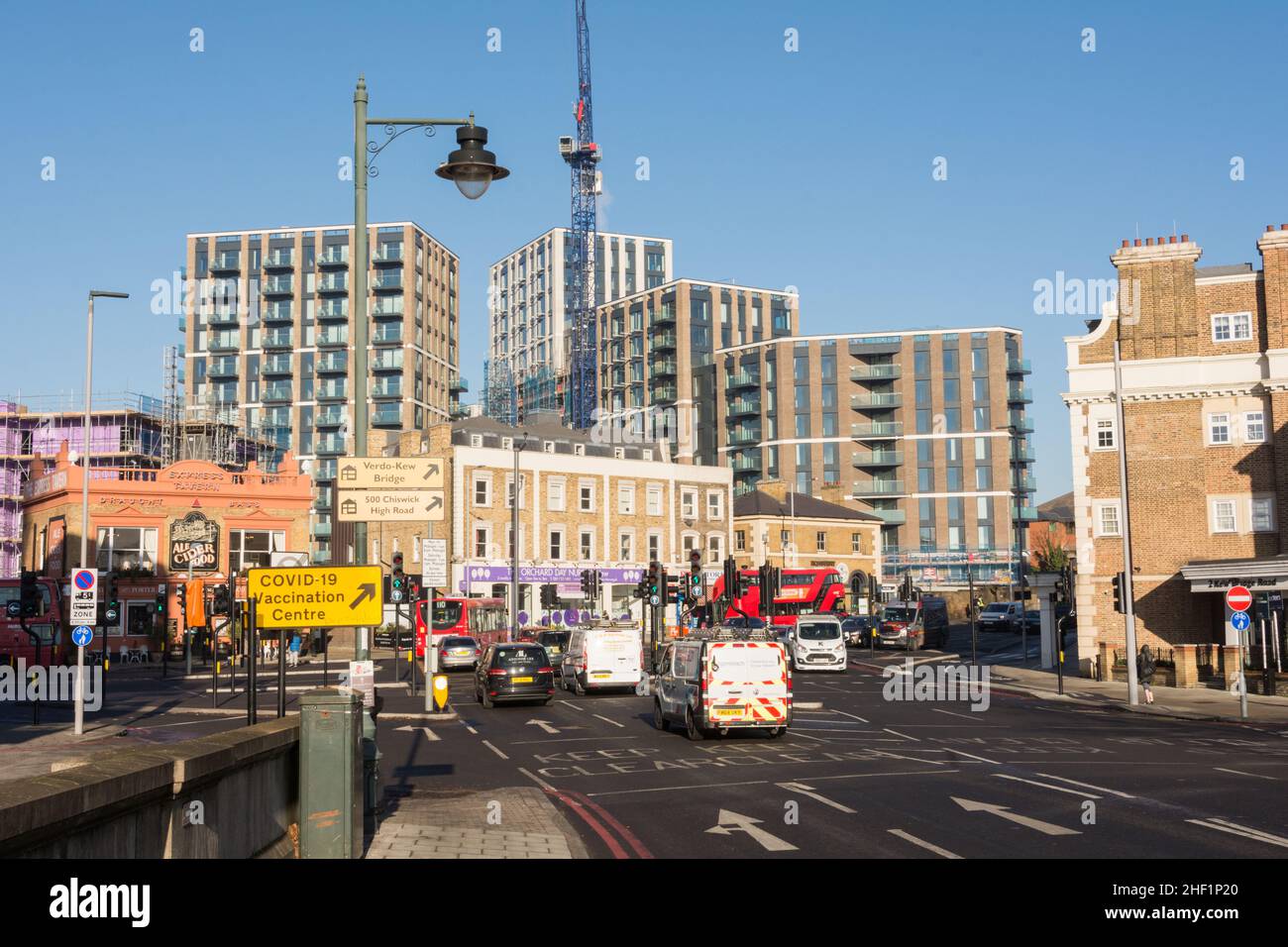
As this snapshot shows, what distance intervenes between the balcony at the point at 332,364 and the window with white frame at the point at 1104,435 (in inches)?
3160

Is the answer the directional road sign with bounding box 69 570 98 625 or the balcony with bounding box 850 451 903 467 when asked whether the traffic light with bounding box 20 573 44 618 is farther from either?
the balcony with bounding box 850 451 903 467

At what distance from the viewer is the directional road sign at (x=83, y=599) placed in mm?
27016

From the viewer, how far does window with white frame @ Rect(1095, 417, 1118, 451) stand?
150ft

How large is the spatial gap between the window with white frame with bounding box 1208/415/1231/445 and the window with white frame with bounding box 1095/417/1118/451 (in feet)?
10.7

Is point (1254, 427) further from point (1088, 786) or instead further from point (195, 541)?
point (195, 541)

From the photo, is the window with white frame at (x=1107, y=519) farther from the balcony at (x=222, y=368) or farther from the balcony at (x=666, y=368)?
the balcony at (x=666, y=368)

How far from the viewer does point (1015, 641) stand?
66.2m

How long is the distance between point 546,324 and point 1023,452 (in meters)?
79.1

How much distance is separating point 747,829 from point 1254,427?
3688 centimetres

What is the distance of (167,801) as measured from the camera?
823 centimetres

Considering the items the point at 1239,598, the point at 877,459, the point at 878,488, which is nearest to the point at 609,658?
the point at 1239,598

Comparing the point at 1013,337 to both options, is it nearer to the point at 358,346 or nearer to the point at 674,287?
the point at 674,287

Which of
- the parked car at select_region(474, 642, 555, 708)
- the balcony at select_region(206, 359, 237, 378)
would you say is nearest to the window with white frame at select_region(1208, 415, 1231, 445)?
the parked car at select_region(474, 642, 555, 708)

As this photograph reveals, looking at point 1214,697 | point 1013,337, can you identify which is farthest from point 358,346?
point 1013,337
